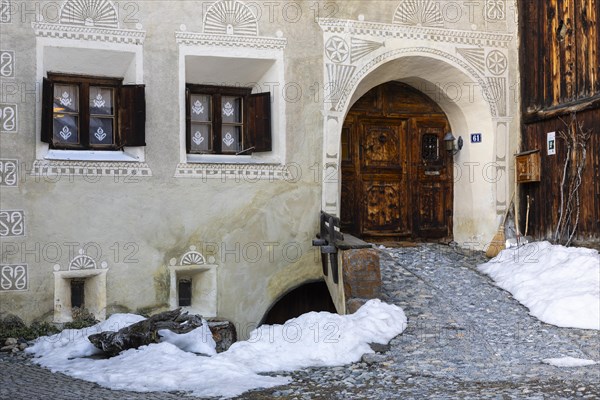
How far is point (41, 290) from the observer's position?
9.45 metres

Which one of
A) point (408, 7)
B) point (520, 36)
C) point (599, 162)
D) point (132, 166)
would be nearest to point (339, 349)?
point (132, 166)

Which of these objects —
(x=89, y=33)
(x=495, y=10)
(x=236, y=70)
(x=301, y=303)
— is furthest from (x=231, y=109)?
(x=495, y=10)

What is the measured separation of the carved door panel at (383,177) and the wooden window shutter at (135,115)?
367 centimetres

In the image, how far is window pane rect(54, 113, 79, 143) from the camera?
989 cm

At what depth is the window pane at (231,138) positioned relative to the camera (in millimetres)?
10789

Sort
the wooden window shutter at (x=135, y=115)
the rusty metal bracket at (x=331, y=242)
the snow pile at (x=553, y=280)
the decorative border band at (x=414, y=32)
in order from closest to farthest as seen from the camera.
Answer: the snow pile at (x=553, y=280), the rusty metal bracket at (x=331, y=242), the wooden window shutter at (x=135, y=115), the decorative border band at (x=414, y=32)

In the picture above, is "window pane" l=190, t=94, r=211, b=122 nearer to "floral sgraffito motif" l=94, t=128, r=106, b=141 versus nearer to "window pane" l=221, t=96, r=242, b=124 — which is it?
"window pane" l=221, t=96, r=242, b=124

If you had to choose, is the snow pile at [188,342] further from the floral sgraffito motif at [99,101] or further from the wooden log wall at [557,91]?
the wooden log wall at [557,91]

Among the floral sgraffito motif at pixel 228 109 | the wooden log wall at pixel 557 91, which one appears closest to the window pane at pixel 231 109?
the floral sgraffito motif at pixel 228 109

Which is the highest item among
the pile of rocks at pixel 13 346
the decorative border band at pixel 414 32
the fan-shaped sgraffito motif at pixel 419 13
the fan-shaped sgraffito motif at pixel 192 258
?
the fan-shaped sgraffito motif at pixel 419 13

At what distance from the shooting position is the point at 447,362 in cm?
727

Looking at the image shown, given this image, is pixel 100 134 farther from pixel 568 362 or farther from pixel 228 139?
pixel 568 362

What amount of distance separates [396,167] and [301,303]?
2680mm

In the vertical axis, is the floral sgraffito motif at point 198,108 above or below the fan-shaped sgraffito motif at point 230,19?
below
